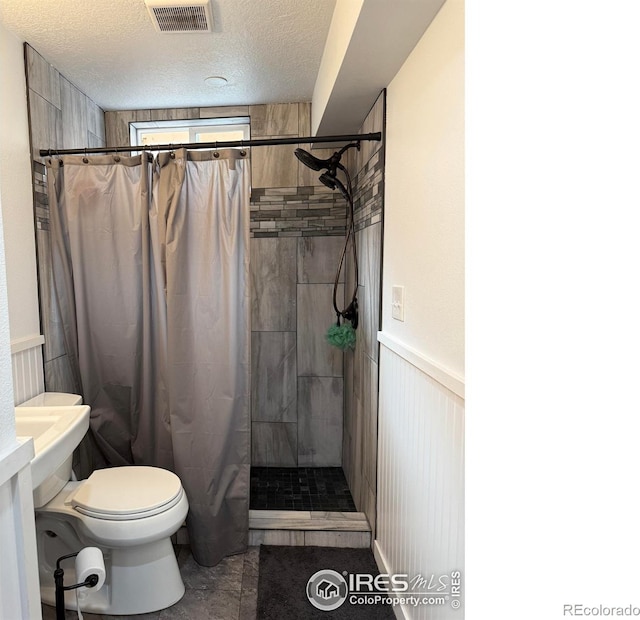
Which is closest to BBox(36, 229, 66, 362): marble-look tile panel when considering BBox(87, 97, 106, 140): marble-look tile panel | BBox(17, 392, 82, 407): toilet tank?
BBox(17, 392, 82, 407): toilet tank

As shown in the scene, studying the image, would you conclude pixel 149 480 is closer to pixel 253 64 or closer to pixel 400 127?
pixel 400 127

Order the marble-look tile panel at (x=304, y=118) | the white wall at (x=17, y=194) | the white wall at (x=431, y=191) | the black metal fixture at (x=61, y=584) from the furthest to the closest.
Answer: the marble-look tile panel at (x=304, y=118) → the white wall at (x=17, y=194) → the black metal fixture at (x=61, y=584) → the white wall at (x=431, y=191)

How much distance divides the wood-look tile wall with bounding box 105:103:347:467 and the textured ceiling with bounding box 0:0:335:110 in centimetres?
15

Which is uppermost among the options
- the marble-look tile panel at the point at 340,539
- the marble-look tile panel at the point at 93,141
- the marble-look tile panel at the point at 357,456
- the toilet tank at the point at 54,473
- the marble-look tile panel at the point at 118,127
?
the marble-look tile panel at the point at 118,127

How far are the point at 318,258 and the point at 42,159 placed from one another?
5.17ft

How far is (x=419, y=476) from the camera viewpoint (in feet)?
4.53

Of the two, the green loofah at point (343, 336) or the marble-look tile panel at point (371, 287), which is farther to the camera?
the green loofah at point (343, 336)

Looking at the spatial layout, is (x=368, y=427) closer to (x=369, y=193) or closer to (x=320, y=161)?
(x=369, y=193)

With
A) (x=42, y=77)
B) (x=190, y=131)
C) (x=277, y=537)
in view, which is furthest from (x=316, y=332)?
(x=42, y=77)

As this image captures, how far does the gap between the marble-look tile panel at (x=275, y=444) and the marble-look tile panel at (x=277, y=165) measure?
1621 millimetres

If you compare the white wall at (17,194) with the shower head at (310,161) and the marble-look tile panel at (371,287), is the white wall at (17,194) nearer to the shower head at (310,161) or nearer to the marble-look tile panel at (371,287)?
the shower head at (310,161)

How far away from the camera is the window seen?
2.83 metres

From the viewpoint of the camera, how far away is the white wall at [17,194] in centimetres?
180

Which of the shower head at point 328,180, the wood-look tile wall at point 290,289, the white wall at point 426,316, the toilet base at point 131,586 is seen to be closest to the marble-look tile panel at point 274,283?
the wood-look tile wall at point 290,289
